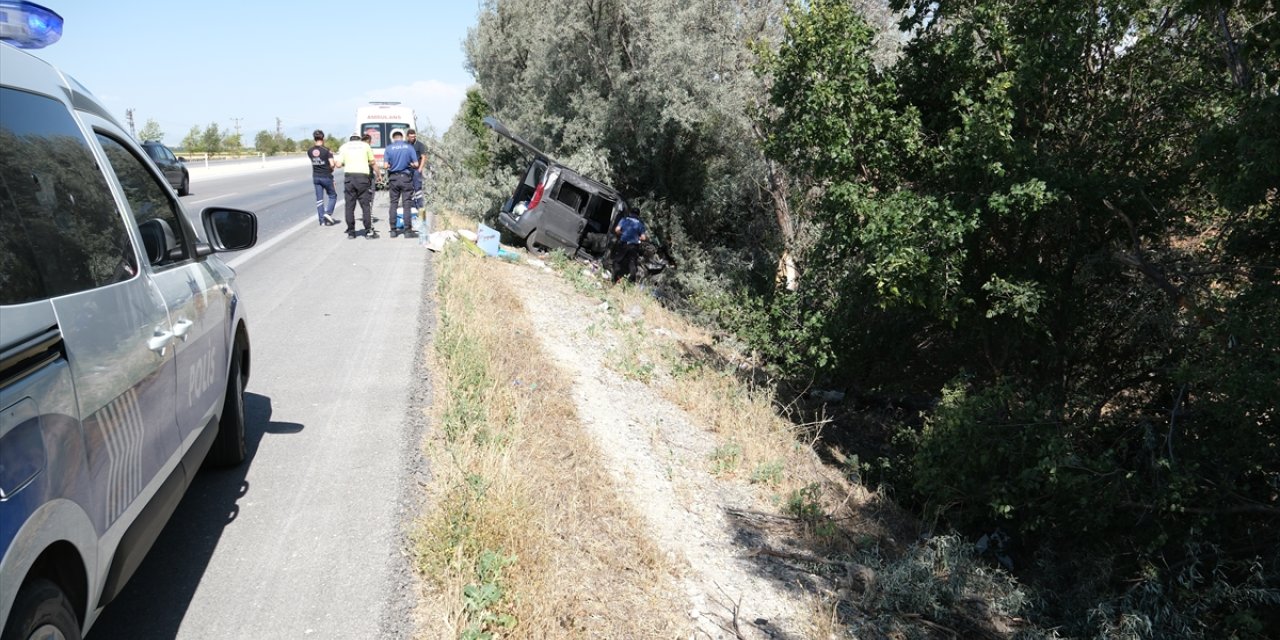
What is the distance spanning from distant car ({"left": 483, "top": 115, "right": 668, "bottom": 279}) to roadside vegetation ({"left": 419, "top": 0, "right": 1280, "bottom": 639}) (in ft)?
11.5

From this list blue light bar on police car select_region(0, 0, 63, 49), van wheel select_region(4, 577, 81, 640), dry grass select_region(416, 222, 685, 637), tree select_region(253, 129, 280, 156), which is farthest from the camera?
tree select_region(253, 129, 280, 156)

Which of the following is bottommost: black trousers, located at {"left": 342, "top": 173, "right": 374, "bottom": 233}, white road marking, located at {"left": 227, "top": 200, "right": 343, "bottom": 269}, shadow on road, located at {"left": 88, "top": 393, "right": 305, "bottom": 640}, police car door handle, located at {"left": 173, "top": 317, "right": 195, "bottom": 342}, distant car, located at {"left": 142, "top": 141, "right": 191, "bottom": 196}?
white road marking, located at {"left": 227, "top": 200, "right": 343, "bottom": 269}

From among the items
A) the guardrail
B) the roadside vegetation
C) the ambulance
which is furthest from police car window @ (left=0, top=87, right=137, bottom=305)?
the guardrail

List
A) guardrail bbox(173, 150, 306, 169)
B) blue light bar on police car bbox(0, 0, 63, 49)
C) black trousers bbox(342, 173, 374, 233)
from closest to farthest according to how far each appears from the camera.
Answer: blue light bar on police car bbox(0, 0, 63, 49) < black trousers bbox(342, 173, 374, 233) < guardrail bbox(173, 150, 306, 169)

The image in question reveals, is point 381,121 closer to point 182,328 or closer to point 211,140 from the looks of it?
point 182,328

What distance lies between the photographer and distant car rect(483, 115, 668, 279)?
16625 millimetres

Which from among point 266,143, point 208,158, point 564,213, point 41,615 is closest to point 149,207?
point 41,615

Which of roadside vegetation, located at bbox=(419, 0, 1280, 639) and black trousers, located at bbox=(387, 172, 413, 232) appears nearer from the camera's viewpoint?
roadside vegetation, located at bbox=(419, 0, 1280, 639)

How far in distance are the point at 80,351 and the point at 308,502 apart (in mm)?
2283

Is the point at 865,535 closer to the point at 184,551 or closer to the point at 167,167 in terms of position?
the point at 184,551

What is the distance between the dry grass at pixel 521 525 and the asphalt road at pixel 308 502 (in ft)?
0.63

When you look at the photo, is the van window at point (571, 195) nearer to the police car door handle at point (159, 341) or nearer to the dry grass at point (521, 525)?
the dry grass at point (521, 525)

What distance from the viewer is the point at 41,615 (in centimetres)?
212

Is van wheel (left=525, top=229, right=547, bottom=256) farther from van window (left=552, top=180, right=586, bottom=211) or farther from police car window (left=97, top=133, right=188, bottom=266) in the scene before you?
police car window (left=97, top=133, right=188, bottom=266)
